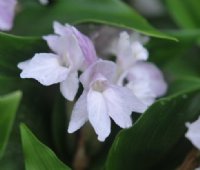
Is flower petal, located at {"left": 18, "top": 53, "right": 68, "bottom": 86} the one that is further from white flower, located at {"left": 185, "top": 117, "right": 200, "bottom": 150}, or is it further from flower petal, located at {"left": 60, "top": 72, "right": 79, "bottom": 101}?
white flower, located at {"left": 185, "top": 117, "right": 200, "bottom": 150}

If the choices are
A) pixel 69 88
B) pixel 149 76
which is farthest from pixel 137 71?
pixel 69 88

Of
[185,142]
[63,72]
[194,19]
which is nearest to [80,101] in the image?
[63,72]

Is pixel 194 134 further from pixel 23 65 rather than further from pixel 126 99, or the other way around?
pixel 23 65

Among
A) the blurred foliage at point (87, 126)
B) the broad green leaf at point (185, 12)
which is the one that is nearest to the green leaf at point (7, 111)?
the blurred foliage at point (87, 126)

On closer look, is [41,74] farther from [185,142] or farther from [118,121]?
[185,142]

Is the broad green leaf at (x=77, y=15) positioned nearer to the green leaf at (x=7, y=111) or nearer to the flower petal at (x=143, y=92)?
the flower petal at (x=143, y=92)

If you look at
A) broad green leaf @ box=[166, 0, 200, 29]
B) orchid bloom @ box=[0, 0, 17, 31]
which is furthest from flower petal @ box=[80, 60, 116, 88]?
broad green leaf @ box=[166, 0, 200, 29]

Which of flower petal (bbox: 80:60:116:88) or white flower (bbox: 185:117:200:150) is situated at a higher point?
flower petal (bbox: 80:60:116:88)
